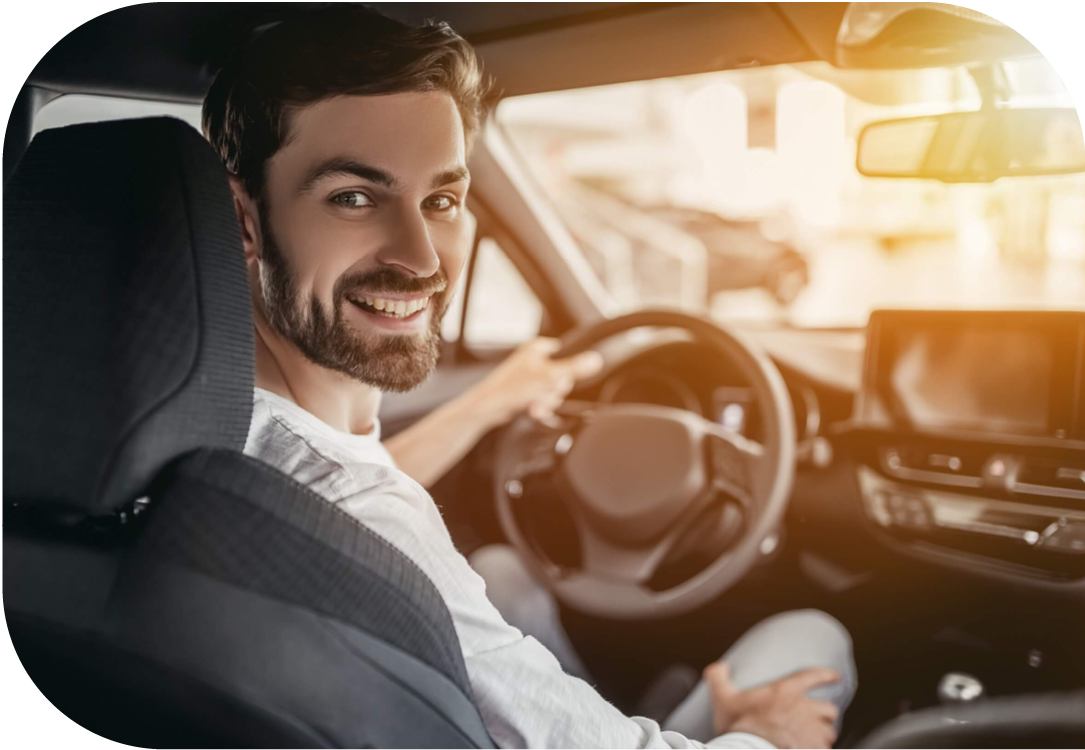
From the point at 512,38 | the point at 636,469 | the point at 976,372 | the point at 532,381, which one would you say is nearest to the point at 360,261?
the point at 512,38

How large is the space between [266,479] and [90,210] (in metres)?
0.32

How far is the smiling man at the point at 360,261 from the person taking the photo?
1020 mm

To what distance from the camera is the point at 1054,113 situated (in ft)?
3.96

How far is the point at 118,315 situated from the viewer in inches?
33.8

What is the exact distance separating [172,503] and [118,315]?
0.19 metres

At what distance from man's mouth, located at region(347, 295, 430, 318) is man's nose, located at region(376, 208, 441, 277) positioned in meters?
0.04

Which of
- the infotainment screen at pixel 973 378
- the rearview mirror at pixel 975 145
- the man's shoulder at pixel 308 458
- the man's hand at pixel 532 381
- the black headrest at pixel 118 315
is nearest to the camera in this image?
the black headrest at pixel 118 315

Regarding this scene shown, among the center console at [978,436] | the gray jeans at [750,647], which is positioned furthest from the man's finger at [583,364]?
the center console at [978,436]

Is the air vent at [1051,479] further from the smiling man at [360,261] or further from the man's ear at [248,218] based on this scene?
the man's ear at [248,218]

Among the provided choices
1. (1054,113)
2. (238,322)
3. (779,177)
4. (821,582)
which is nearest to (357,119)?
(238,322)

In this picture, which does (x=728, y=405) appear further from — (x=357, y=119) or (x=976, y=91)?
(x=357, y=119)

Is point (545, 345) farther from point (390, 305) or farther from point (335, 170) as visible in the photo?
point (335, 170)

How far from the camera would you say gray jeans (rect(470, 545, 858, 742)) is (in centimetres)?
132

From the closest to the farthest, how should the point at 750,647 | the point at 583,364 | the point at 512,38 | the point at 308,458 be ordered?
the point at 308,458 → the point at 512,38 → the point at 750,647 → the point at 583,364
